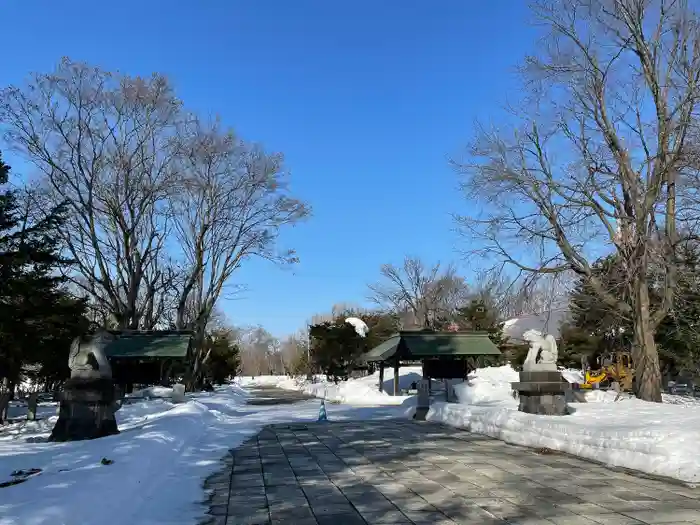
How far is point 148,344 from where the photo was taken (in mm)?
22844

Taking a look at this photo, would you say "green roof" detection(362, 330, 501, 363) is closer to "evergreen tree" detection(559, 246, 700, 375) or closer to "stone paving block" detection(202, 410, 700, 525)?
"evergreen tree" detection(559, 246, 700, 375)

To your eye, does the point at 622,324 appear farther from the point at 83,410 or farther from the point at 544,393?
the point at 83,410

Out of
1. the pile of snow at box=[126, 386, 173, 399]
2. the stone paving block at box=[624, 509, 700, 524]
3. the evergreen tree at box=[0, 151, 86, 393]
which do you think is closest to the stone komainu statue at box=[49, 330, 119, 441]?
the evergreen tree at box=[0, 151, 86, 393]

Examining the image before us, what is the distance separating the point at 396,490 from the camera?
7285 mm

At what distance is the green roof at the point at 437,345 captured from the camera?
24.7 meters

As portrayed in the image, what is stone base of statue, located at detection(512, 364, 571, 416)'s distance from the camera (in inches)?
517

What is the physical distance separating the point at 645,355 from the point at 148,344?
17832 millimetres

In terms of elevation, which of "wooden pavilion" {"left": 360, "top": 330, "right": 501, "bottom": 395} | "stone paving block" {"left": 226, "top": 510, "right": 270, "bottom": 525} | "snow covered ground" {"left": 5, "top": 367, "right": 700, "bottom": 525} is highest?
"wooden pavilion" {"left": 360, "top": 330, "right": 501, "bottom": 395}

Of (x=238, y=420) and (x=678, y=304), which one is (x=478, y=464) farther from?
(x=678, y=304)

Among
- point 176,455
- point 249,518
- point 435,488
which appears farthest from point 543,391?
point 249,518

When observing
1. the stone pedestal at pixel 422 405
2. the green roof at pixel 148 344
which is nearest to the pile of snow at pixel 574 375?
the stone pedestal at pixel 422 405

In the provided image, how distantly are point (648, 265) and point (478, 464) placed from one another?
10156mm

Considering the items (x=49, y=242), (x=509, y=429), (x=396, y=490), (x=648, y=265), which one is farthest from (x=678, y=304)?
(x=49, y=242)

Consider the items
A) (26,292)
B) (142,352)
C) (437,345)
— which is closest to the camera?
(26,292)
